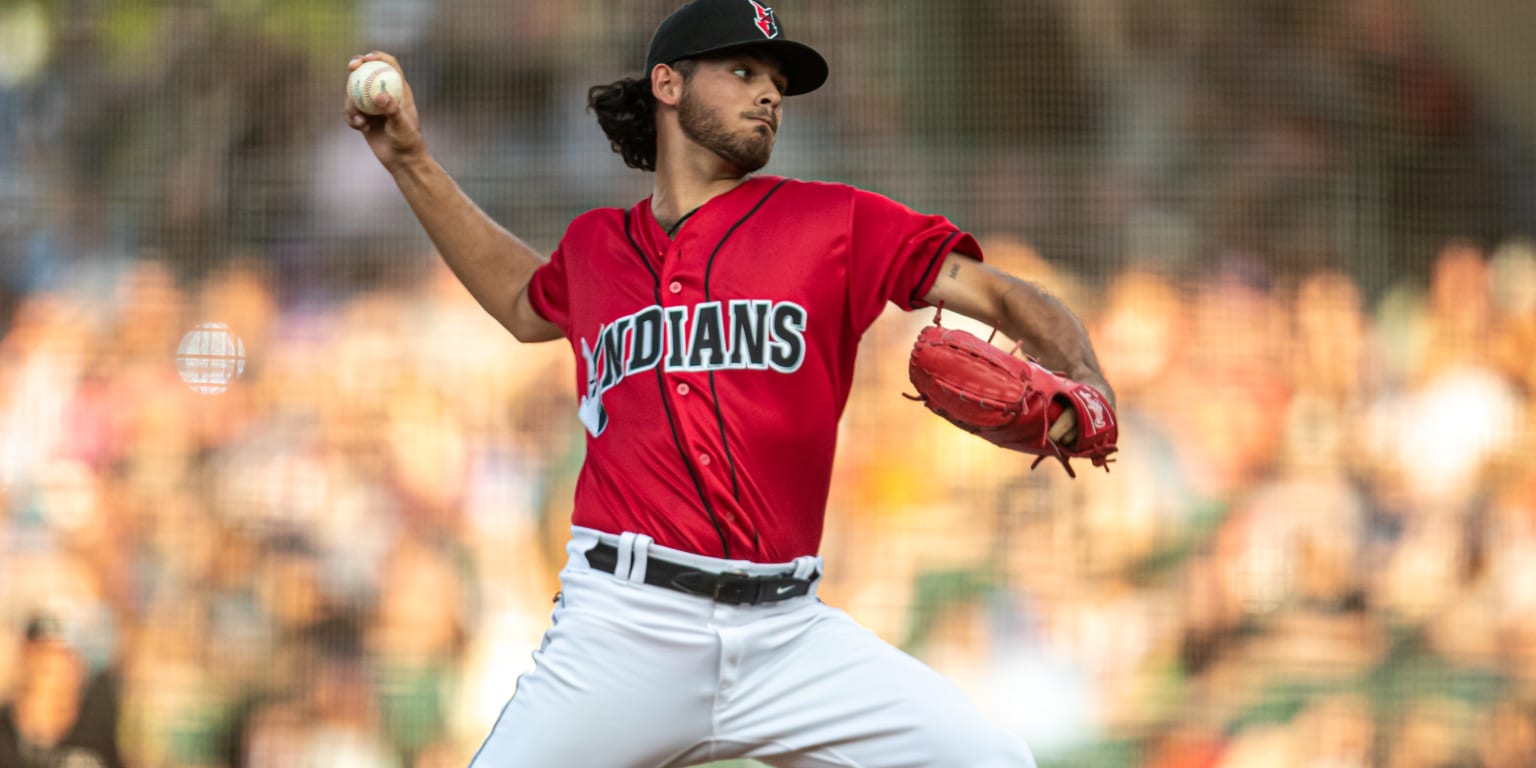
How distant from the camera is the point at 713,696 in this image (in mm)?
2311

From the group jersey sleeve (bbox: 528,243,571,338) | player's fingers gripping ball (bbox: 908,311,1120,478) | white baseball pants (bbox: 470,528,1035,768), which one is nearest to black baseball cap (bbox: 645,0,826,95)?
jersey sleeve (bbox: 528,243,571,338)

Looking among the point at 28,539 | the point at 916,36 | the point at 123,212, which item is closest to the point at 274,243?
the point at 123,212

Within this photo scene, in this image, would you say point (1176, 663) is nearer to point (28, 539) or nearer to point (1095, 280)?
point (1095, 280)

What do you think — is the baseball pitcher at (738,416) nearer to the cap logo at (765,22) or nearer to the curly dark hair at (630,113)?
the cap logo at (765,22)

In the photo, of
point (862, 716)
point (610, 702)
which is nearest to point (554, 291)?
point (610, 702)

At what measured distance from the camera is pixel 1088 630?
441 centimetres

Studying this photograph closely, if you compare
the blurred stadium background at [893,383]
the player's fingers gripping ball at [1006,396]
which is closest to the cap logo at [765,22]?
the player's fingers gripping ball at [1006,396]

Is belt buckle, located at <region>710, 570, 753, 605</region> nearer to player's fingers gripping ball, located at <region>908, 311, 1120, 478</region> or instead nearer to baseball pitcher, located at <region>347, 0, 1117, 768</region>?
baseball pitcher, located at <region>347, 0, 1117, 768</region>

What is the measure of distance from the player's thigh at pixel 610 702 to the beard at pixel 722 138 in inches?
32.2

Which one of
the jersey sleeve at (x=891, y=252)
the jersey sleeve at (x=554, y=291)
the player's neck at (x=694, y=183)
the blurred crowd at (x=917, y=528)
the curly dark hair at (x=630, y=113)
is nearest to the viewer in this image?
the jersey sleeve at (x=891, y=252)

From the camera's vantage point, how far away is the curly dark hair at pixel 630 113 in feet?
9.49

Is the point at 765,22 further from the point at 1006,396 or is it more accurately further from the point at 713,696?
the point at 713,696

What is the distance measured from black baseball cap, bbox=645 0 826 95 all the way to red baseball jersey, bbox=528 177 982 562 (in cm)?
22

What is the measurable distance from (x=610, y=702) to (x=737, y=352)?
59 centimetres
